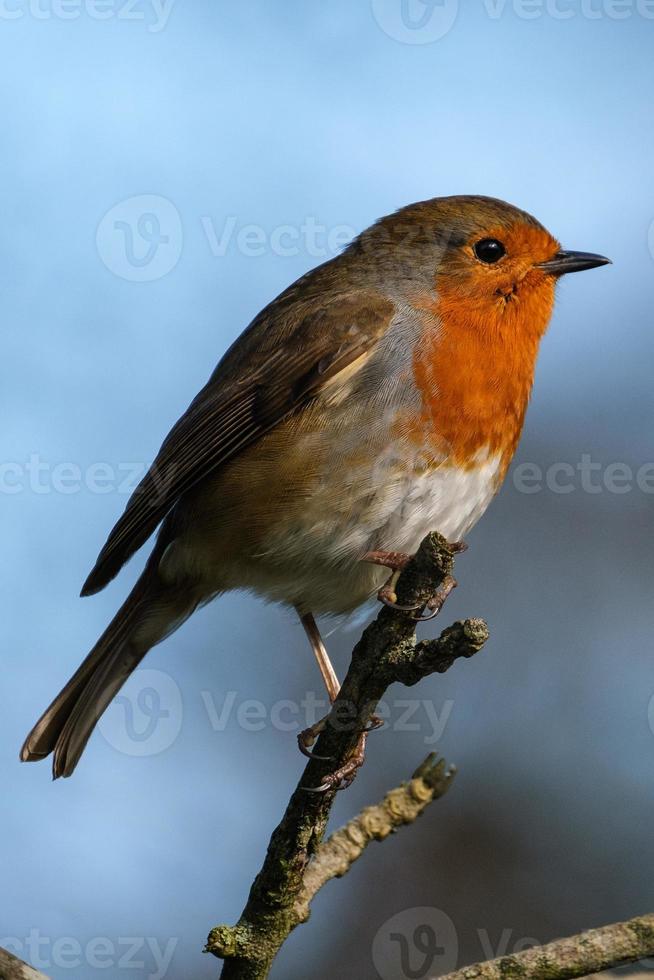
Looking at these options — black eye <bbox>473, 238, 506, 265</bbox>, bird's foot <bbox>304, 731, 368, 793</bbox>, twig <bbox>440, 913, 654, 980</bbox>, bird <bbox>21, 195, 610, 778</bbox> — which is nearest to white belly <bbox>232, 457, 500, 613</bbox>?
bird <bbox>21, 195, 610, 778</bbox>

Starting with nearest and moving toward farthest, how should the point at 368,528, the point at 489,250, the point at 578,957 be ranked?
→ 1. the point at 578,957
2. the point at 368,528
3. the point at 489,250

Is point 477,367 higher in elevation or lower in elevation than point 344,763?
higher

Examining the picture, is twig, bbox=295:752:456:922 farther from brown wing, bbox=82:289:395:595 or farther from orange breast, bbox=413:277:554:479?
brown wing, bbox=82:289:395:595

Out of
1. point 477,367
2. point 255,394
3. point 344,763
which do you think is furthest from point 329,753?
point 255,394

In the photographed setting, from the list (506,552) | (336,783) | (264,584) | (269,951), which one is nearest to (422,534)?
(264,584)

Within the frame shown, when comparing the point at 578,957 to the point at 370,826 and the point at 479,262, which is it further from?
the point at 479,262

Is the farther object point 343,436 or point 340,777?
point 343,436

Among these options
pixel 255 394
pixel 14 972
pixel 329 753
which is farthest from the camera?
pixel 255 394

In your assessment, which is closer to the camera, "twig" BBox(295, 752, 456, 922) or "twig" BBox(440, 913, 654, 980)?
"twig" BBox(440, 913, 654, 980)
